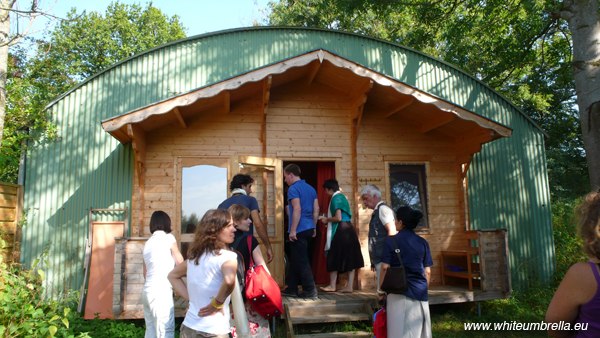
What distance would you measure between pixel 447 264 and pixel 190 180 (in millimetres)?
4945

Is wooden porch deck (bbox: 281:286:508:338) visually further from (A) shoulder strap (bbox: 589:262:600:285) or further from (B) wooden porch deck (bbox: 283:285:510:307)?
(A) shoulder strap (bbox: 589:262:600:285)

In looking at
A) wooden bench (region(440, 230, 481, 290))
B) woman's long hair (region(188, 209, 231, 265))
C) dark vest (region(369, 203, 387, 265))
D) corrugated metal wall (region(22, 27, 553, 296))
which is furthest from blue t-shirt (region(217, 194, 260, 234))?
wooden bench (region(440, 230, 481, 290))

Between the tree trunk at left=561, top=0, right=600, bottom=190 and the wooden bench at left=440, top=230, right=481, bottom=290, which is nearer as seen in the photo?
the tree trunk at left=561, top=0, right=600, bottom=190

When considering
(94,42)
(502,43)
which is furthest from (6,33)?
(94,42)

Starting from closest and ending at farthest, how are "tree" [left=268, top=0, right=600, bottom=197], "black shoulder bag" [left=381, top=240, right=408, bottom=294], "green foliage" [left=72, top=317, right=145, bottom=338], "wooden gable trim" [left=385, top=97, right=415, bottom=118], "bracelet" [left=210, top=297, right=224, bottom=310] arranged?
"bracelet" [left=210, top=297, right=224, bottom=310] < "black shoulder bag" [left=381, top=240, right=408, bottom=294] < "green foliage" [left=72, top=317, right=145, bottom=338] < "wooden gable trim" [left=385, top=97, right=415, bottom=118] < "tree" [left=268, top=0, right=600, bottom=197]

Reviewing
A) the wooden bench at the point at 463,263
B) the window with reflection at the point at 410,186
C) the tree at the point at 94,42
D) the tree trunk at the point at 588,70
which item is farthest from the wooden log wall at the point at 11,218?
the tree at the point at 94,42

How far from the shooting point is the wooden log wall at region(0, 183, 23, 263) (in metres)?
7.45

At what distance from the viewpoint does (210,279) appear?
124 inches

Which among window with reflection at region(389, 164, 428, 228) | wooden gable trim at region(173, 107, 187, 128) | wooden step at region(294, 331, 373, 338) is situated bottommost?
wooden step at region(294, 331, 373, 338)

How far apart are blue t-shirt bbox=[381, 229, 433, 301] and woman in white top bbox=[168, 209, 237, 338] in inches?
66.2

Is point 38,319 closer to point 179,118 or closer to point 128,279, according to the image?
point 128,279

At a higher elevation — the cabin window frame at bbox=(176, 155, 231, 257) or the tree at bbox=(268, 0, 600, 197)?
the tree at bbox=(268, 0, 600, 197)

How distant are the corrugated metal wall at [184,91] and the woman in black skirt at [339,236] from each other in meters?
3.36

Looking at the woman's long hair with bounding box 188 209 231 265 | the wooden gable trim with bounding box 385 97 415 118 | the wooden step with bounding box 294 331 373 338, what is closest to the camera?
the woman's long hair with bounding box 188 209 231 265
